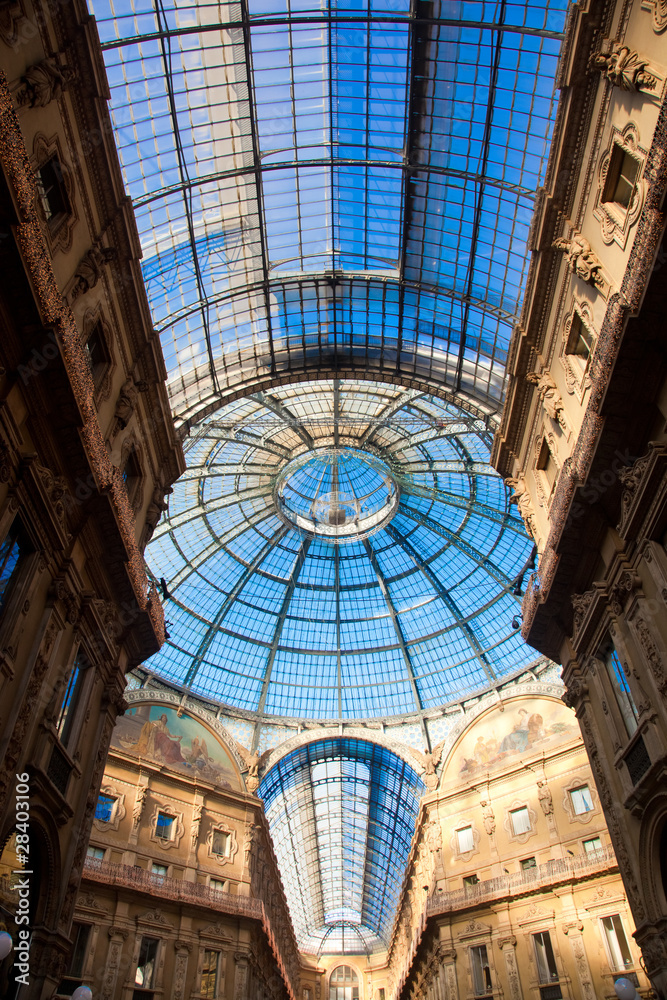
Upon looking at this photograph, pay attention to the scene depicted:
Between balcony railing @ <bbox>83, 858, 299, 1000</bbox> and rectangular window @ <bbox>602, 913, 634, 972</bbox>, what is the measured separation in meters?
16.7

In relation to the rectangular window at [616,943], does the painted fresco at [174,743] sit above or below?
above

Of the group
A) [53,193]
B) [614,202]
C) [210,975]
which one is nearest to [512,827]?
[210,975]

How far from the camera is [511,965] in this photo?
1259 inches

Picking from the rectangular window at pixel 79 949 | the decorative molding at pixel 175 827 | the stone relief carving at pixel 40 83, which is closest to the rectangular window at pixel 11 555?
the stone relief carving at pixel 40 83

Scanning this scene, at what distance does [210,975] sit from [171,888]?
14.0 ft

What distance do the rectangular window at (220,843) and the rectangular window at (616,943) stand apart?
765 inches

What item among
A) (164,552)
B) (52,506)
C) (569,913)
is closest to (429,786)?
(569,913)

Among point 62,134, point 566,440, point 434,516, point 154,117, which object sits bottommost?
point 566,440

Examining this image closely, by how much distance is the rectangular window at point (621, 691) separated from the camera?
1752 cm

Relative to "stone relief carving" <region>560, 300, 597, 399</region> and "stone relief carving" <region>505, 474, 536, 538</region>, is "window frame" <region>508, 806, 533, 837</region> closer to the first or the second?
"stone relief carving" <region>505, 474, 536, 538</region>

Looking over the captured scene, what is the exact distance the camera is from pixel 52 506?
50.5 ft

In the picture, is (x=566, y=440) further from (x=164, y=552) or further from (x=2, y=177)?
(x=164, y=552)

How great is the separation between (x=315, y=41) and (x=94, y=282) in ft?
43.4

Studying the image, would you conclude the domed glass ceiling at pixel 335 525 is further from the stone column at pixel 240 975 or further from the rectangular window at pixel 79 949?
the rectangular window at pixel 79 949
